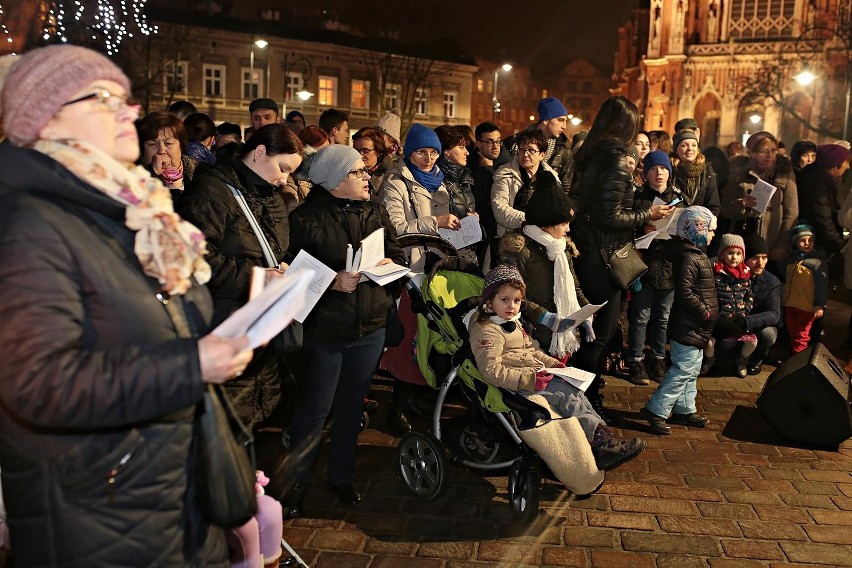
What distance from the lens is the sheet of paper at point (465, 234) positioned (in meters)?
7.23

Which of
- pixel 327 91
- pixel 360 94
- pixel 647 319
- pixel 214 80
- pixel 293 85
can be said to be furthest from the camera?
pixel 360 94

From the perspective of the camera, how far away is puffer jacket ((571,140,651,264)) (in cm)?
702

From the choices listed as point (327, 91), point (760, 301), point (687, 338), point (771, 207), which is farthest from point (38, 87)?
point (327, 91)

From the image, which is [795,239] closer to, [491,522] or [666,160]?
[666,160]

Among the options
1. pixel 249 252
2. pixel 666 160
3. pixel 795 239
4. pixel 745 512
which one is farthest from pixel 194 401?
pixel 795 239

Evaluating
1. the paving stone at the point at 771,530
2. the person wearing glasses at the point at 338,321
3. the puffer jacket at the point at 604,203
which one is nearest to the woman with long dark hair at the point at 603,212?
the puffer jacket at the point at 604,203

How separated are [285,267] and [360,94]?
5629 centimetres

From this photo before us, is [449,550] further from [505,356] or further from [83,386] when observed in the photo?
[83,386]

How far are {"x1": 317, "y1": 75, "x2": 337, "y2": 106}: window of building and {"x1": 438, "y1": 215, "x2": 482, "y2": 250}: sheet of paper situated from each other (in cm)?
5234

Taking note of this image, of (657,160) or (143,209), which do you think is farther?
(657,160)

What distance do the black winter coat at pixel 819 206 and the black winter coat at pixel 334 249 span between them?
7082 millimetres

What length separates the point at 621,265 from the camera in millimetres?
7129

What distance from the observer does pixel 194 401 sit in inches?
86.0

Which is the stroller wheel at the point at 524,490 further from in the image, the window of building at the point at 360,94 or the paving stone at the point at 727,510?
the window of building at the point at 360,94
